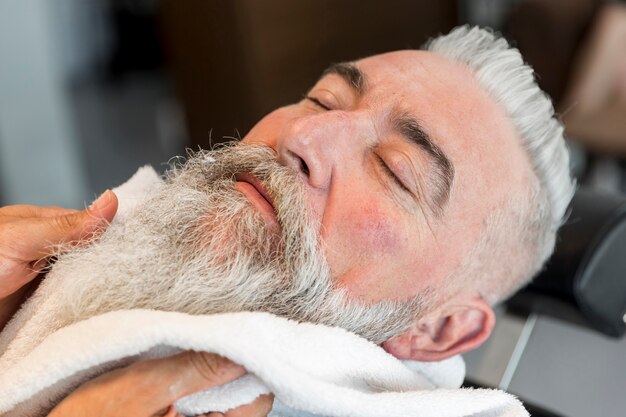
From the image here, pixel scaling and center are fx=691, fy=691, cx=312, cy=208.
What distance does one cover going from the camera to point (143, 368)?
790 mm

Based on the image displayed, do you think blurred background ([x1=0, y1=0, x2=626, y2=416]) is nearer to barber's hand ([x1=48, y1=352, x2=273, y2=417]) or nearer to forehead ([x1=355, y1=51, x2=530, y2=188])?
forehead ([x1=355, y1=51, x2=530, y2=188])

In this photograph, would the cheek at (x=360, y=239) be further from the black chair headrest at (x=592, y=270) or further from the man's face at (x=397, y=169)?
the black chair headrest at (x=592, y=270)

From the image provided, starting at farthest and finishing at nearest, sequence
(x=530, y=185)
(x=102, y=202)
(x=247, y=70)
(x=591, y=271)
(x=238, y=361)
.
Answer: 1. (x=247, y=70)
2. (x=591, y=271)
3. (x=530, y=185)
4. (x=102, y=202)
5. (x=238, y=361)

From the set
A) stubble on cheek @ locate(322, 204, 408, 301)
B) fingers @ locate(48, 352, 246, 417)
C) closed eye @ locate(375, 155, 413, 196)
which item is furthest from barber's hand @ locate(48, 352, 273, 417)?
closed eye @ locate(375, 155, 413, 196)

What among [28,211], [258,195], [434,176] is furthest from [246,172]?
[28,211]

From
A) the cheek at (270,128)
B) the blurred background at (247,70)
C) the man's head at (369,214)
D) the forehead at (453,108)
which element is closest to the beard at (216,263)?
the man's head at (369,214)

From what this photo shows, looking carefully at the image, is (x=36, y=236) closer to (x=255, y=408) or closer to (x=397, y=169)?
Answer: (x=255, y=408)

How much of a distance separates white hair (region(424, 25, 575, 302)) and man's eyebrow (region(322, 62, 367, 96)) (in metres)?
0.20

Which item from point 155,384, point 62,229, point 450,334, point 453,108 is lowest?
point 450,334

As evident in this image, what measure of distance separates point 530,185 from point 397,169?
0.28 meters

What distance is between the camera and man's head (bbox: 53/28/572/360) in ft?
2.91

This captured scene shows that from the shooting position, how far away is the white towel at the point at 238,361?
771mm

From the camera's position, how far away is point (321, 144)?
37.0 inches

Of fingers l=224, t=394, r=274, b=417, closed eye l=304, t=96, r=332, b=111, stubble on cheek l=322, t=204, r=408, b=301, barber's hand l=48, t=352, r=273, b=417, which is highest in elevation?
closed eye l=304, t=96, r=332, b=111
